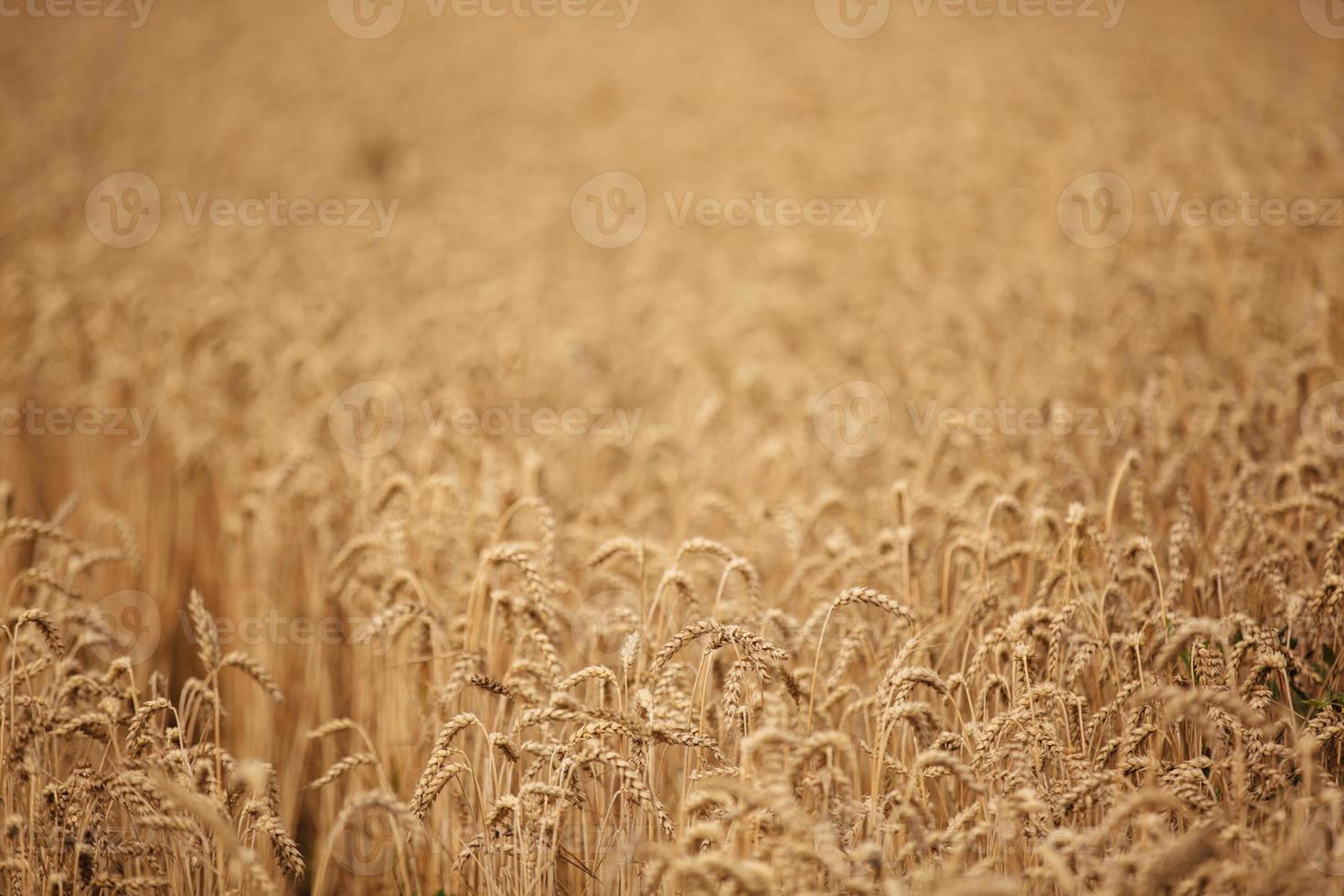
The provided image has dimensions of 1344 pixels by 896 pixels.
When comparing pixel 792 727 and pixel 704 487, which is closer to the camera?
pixel 792 727

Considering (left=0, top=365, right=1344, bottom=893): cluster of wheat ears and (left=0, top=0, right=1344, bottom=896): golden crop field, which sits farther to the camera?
(left=0, top=0, right=1344, bottom=896): golden crop field

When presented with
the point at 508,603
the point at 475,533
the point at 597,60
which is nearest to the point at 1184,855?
the point at 508,603

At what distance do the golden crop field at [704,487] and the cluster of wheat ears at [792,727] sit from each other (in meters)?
0.02

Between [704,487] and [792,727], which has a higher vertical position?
[704,487]

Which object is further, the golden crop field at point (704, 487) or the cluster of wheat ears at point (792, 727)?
the golden crop field at point (704, 487)

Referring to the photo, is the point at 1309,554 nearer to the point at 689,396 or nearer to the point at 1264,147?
the point at 689,396

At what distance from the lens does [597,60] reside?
41.9ft

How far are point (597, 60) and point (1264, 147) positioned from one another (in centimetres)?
964

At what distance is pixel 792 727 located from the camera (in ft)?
6.54

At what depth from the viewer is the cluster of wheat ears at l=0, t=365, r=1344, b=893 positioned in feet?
4.96

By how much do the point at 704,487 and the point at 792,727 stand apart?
2.03 m

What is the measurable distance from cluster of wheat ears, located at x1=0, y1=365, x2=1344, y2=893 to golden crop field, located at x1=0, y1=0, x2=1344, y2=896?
24 millimetres

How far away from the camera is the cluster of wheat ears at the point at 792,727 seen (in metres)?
1.51

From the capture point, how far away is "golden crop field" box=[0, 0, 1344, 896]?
1762 mm
